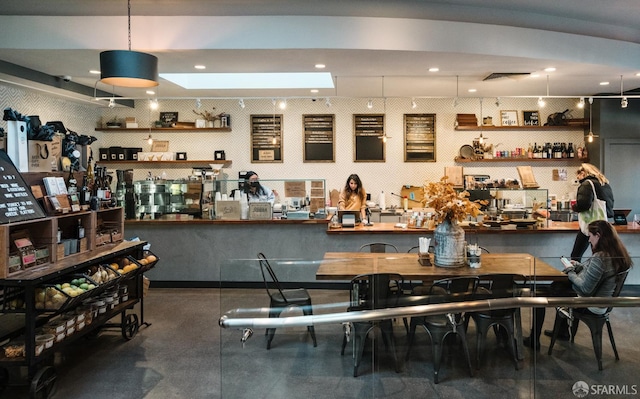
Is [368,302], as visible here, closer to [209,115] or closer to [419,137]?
[419,137]

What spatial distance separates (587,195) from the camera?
17.7 feet

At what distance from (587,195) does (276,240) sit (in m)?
3.87

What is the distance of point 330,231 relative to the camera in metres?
5.77

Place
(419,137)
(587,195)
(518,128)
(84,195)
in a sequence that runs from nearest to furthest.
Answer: (84,195), (587,195), (518,128), (419,137)

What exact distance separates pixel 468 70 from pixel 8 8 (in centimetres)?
507

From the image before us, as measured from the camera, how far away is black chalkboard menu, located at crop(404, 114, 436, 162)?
8.01 meters

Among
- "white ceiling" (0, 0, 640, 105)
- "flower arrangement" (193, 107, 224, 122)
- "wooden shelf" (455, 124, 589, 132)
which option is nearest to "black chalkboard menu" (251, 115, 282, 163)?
"flower arrangement" (193, 107, 224, 122)

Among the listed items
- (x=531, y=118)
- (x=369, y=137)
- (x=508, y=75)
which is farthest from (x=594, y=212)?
(x=369, y=137)

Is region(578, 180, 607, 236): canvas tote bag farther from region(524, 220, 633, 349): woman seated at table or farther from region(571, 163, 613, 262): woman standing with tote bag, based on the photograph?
region(524, 220, 633, 349): woman seated at table

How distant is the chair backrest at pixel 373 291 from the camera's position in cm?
278

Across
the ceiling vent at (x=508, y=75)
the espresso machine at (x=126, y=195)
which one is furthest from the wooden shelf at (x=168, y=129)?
the ceiling vent at (x=508, y=75)

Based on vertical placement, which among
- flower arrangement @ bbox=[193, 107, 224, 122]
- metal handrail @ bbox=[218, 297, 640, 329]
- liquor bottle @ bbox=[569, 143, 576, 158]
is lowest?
metal handrail @ bbox=[218, 297, 640, 329]

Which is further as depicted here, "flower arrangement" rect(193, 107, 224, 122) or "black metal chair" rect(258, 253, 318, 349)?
"flower arrangement" rect(193, 107, 224, 122)

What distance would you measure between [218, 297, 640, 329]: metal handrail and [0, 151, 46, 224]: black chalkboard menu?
66.3 inches
